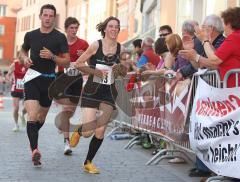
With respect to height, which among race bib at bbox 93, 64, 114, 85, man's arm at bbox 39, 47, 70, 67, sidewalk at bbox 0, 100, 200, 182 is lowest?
sidewalk at bbox 0, 100, 200, 182

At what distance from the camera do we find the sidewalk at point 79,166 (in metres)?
8.03

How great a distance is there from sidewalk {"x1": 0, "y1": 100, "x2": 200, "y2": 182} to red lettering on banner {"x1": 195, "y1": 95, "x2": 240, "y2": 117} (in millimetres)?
1016

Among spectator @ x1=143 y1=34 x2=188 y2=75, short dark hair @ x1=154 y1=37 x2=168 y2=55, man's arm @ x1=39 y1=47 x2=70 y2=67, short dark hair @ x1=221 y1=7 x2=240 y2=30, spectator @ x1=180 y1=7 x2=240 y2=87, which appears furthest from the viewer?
short dark hair @ x1=154 y1=37 x2=168 y2=55

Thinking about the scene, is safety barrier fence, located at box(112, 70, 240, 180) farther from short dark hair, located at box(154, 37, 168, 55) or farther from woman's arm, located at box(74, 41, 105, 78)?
woman's arm, located at box(74, 41, 105, 78)

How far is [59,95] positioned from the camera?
10.3 metres

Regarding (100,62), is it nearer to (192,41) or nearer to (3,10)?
(192,41)

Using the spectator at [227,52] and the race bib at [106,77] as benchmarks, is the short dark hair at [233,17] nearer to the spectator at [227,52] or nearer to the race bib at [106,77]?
the spectator at [227,52]

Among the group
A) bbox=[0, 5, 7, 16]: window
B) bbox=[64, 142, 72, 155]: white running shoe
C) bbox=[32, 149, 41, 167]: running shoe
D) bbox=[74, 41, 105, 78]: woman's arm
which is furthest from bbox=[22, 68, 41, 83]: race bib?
bbox=[0, 5, 7, 16]: window

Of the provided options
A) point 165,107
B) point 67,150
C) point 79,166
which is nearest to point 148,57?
point 165,107

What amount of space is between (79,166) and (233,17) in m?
3.09

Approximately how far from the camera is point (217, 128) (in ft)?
23.7

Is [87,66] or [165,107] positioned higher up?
[87,66]

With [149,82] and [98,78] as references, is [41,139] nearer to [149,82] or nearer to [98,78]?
[149,82]

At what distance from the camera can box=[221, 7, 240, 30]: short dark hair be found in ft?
24.1
